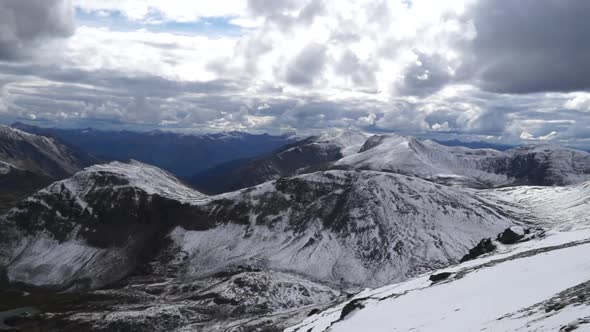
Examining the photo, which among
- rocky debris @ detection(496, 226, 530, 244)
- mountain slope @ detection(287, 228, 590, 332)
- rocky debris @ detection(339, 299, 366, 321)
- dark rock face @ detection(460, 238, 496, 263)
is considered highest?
mountain slope @ detection(287, 228, 590, 332)

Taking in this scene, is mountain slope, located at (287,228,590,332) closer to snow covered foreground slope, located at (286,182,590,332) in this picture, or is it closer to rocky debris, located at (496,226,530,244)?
snow covered foreground slope, located at (286,182,590,332)

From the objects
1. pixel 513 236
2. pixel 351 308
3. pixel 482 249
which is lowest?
pixel 482 249

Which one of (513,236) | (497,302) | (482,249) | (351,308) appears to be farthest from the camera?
(513,236)

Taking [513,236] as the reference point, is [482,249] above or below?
below

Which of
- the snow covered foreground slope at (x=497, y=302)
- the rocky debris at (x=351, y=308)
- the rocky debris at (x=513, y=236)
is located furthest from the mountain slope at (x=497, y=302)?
the rocky debris at (x=513, y=236)

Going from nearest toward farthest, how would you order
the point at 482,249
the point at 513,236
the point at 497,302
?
the point at 497,302 < the point at 482,249 < the point at 513,236

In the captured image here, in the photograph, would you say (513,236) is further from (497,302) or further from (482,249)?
(497,302)

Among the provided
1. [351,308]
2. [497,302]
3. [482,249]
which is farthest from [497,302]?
[482,249]

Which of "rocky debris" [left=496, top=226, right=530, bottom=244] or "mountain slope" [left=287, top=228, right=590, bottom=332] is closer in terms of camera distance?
"mountain slope" [left=287, top=228, right=590, bottom=332]

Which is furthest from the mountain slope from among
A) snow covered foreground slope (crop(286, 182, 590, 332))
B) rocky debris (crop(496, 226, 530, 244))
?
rocky debris (crop(496, 226, 530, 244))

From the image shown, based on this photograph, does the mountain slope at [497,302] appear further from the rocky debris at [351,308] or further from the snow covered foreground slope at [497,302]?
the rocky debris at [351,308]

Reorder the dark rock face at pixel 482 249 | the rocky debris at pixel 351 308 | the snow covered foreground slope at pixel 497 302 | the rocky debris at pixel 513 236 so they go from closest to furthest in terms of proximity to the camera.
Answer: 1. the snow covered foreground slope at pixel 497 302
2. the rocky debris at pixel 351 308
3. the dark rock face at pixel 482 249
4. the rocky debris at pixel 513 236
